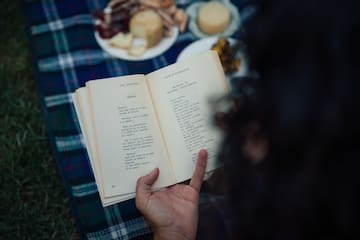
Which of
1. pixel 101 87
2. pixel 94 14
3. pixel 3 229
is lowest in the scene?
pixel 3 229

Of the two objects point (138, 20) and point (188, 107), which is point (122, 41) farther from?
→ point (188, 107)

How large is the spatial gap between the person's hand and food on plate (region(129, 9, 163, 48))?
53cm

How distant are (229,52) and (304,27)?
71 centimetres

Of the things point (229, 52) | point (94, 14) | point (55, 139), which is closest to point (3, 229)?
point (55, 139)

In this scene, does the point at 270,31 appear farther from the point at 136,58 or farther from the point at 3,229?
the point at 3,229

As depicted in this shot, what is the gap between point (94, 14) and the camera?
1.46m

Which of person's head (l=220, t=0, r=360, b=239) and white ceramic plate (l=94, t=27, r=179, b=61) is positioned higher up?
white ceramic plate (l=94, t=27, r=179, b=61)

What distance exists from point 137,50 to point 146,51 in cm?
3

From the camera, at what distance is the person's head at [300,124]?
52 centimetres

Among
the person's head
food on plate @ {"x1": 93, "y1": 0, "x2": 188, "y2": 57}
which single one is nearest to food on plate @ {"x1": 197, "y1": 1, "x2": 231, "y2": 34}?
food on plate @ {"x1": 93, "y1": 0, "x2": 188, "y2": 57}

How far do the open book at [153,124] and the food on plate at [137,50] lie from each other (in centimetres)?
37

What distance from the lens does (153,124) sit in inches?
39.2

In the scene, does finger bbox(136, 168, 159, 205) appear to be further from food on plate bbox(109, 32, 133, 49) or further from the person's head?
food on plate bbox(109, 32, 133, 49)

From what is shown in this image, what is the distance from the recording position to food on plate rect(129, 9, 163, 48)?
4.39 ft
